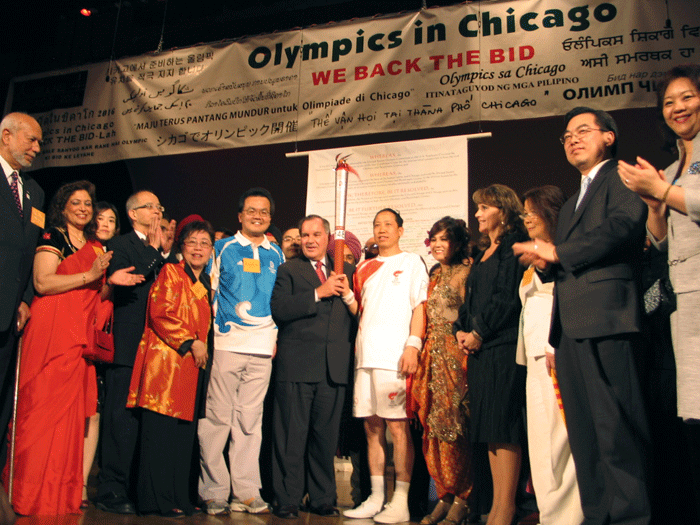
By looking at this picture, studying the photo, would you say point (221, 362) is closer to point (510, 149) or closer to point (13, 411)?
point (13, 411)

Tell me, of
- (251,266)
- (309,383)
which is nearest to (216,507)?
(309,383)

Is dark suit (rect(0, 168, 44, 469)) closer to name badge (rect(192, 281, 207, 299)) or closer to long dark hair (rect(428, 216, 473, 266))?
name badge (rect(192, 281, 207, 299))

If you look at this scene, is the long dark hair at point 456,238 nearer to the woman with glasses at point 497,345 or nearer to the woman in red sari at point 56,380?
the woman with glasses at point 497,345

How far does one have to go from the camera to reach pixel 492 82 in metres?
3.85

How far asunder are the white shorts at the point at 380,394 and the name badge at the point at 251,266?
82 cm

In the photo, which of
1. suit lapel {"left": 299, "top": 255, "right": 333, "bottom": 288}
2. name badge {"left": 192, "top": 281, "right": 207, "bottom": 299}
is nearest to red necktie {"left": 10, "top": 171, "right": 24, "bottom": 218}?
name badge {"left": 192, "top": 281, "right": 207, "bottom": 299}

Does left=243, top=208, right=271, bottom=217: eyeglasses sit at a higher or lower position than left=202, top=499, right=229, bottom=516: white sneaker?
higher

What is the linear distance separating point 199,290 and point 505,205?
5.37ft

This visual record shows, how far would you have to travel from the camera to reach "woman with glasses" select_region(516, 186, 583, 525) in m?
2.30

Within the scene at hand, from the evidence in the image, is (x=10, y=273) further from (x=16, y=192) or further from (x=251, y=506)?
(x=251, y=506)

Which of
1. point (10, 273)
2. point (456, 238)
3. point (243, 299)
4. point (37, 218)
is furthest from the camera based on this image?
point (243, 299)

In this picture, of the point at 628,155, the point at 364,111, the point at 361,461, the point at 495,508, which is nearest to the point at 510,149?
the point at 628,155

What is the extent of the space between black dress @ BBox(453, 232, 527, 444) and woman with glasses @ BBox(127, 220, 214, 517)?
135cm

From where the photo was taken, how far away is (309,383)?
302 cm
